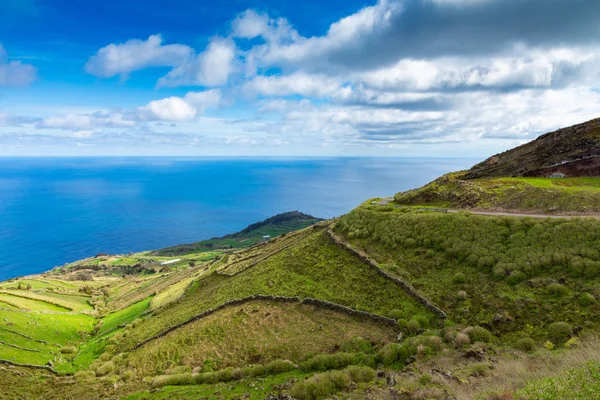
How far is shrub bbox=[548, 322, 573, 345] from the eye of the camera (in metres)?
17.7

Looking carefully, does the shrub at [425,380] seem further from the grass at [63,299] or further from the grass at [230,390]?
the grass at [63,299]

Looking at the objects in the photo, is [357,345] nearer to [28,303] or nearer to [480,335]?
[480,335]

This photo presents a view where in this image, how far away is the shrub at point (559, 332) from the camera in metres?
17.7

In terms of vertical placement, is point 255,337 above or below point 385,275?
below

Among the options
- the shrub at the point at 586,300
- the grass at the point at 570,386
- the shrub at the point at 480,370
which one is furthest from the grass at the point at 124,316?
the shrub at the point at 586,300

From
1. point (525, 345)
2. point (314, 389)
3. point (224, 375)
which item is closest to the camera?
point (314, 389)

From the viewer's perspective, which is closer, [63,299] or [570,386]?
[570,386]

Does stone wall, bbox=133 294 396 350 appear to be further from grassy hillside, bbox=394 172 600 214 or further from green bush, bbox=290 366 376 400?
grassy hillside, bbox=394 172 600 214

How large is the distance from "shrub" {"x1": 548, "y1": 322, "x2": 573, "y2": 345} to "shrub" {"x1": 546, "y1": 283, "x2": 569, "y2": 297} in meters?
3.20

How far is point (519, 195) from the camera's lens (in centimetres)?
3619

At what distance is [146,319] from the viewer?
45.9 m

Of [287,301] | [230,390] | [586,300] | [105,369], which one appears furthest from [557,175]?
[105,369]

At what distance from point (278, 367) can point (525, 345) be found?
50.2ft

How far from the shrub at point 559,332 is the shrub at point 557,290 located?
10.5ft
